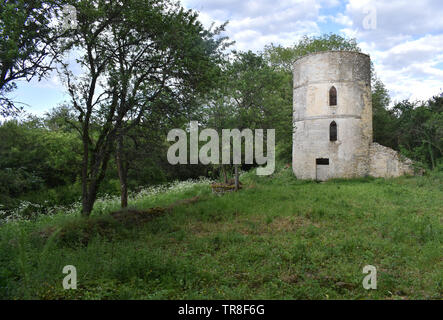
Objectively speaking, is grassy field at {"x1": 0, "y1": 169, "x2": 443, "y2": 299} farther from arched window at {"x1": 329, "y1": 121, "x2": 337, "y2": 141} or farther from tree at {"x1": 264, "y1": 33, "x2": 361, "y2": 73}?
tree at {"x1": 264, "y1": 33, "x2": 361, "y2": 73}

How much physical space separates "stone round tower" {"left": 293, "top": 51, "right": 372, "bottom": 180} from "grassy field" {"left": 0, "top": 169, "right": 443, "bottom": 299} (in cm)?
796

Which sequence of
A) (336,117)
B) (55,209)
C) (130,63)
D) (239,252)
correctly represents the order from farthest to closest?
(336,117) < (55,209) < (130,63) < (239,252)

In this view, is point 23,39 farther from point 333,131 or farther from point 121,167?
point 333,131

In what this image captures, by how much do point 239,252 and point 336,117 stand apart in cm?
1641

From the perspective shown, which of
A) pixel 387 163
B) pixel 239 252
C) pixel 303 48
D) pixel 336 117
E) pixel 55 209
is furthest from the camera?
pixel 303 48

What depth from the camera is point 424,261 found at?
7.02 metres

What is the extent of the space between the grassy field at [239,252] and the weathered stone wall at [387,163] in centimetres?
734

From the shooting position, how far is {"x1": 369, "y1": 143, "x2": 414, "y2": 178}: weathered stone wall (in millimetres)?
20281

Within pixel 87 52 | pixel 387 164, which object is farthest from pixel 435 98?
pixel 87 52

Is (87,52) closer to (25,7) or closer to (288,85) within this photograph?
(25,7)

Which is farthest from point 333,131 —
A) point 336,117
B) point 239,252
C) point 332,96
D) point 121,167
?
point 239,252

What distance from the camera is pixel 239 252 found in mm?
7625

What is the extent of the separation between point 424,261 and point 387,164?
15.5 m

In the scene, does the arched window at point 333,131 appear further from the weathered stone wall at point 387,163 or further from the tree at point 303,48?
the tree at point 303,48
